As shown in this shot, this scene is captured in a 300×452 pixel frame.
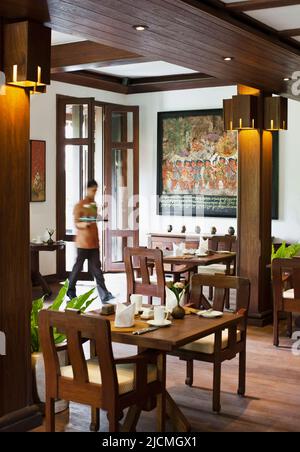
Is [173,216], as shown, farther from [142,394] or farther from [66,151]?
[142,394]

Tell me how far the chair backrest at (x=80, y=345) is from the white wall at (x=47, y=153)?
6.30m

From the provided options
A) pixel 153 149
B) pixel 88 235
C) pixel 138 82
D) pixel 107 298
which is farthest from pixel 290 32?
pixel 153 149

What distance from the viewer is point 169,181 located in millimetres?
11898

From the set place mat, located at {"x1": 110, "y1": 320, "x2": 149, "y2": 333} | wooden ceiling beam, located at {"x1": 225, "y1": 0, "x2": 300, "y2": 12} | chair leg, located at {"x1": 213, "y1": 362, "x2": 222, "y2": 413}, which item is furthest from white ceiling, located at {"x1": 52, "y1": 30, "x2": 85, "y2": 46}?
chair leg, located at {"x1": 213, "y1": 362, "x2": 222, "y2": 413}

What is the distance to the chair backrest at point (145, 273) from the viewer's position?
24.6ft

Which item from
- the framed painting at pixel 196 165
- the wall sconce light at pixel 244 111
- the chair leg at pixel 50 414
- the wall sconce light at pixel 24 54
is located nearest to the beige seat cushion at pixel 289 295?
the wall sconce light at pixel 244 111

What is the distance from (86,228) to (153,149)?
381cm

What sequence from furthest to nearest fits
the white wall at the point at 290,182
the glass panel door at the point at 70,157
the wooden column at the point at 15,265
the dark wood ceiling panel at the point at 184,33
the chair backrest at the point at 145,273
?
the white wall at the point at 290,182 < the glass panel door at the point at 70,157 < the chair backrest at the point at 145,273 < the dark wood ceiling panel at the point at 184,33 < the wooden column at the point at 15,265

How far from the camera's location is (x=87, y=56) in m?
7.29

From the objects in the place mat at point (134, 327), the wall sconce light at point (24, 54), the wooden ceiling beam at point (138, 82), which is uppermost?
the wooden ceiling beam at point (138, 82)

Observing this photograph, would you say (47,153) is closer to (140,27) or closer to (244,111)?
(244,111)

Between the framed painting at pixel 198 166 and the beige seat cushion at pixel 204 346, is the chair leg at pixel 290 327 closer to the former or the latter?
the beige seat cushion at pixel 204 346
